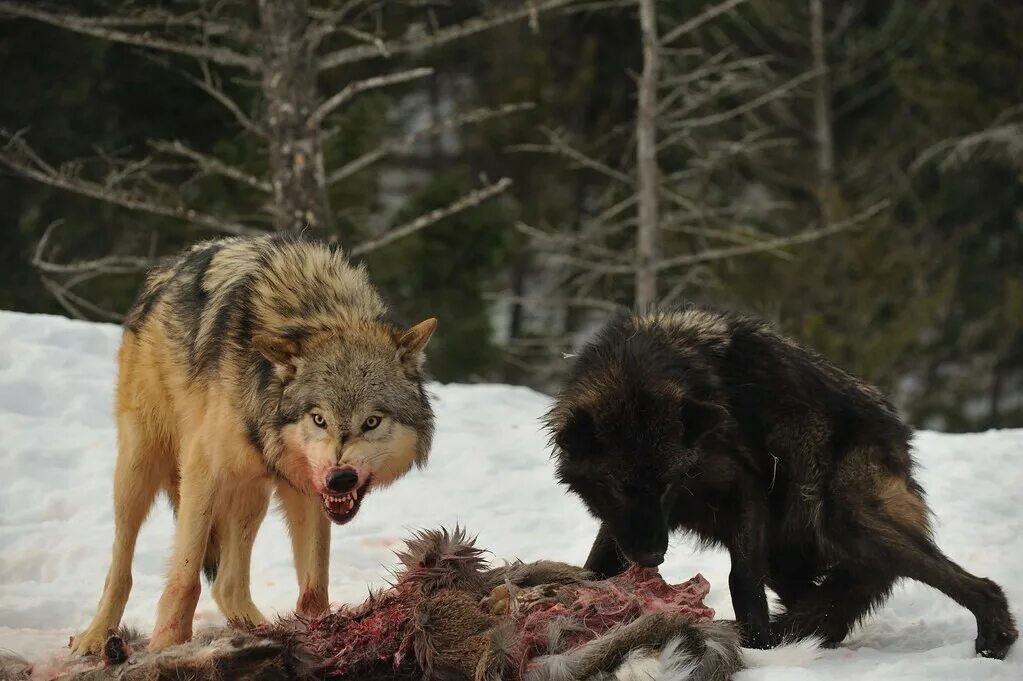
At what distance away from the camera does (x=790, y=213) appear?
24.8 meters

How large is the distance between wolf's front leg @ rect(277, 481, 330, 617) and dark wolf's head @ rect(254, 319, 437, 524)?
0.34 m

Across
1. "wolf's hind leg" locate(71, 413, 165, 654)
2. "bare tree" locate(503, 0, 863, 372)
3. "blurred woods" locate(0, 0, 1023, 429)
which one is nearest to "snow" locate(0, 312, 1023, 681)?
"wolf's hind leg" locate(71, 413, 165, 654)

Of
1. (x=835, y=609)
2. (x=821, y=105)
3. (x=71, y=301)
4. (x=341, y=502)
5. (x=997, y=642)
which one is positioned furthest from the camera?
(x=821, y=105)

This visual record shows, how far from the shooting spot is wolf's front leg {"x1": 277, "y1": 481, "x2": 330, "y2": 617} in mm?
6398

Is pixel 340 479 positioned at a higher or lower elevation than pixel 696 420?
lower

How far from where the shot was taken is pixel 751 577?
19.1 feet

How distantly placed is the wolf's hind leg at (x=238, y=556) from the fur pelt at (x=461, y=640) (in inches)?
44.8

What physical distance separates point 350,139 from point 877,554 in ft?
44.6

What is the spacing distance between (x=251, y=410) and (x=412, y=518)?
114 inches

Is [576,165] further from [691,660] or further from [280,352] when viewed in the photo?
[691,660]

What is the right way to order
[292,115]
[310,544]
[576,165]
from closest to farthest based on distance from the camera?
[310,544] → [292,115] → [576,165]

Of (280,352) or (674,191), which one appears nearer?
(280,352)

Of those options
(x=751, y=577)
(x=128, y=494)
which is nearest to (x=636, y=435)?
(x=751, y=577)

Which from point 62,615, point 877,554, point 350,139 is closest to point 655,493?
point 877,554
